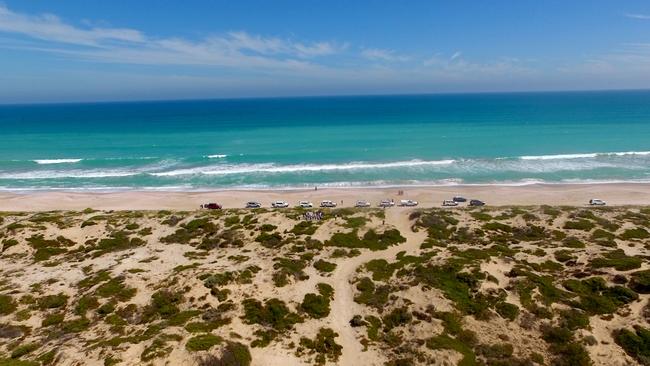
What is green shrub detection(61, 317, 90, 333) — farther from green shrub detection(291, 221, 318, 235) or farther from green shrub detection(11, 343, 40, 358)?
green shrub detection(291, 221, 318, 235)

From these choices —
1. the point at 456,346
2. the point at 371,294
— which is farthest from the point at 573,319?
the point at 371,294

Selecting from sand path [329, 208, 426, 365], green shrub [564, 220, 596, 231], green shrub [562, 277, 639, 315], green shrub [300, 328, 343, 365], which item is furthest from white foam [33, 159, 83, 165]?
green shrub [562, 277, 639, 315]

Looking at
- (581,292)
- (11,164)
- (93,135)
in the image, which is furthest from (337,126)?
(581,292)

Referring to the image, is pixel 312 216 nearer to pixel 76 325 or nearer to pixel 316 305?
pixel 316 305

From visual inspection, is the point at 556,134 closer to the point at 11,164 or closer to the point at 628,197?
the point at 628,197

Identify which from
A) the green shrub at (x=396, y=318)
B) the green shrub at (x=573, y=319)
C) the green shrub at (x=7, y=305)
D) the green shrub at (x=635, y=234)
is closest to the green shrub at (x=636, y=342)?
the green shrub at (x=573, y=319)

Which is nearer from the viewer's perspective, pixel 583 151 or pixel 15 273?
pixel 15 273
